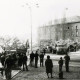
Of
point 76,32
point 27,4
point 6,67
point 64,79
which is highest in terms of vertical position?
point 27,4

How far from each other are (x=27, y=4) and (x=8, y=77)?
28447 millimetres

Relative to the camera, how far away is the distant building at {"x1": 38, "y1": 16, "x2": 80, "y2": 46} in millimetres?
72062

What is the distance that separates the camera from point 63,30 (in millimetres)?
75562

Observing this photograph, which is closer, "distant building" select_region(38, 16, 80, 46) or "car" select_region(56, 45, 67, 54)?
"car" select_region(56, 45, 67, 54)

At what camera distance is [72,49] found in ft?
154

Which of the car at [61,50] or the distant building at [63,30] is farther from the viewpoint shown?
the distant building at [63,30]

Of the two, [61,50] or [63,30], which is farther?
[63,30]

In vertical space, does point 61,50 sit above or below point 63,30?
below

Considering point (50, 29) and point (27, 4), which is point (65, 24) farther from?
point (27, 4)

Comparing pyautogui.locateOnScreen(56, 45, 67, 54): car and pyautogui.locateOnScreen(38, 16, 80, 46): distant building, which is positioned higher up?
pyautogui.locateOnScreen(38, 16, 80, 46): distant building

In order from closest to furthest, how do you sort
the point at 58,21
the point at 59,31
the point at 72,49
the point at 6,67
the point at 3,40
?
the point at 6,67 → the point at 72,49 → the point at 3,40 → the point at 59,31 → the point at 58,21

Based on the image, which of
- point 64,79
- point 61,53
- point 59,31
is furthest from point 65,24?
point 64,79

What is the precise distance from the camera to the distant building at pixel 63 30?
7206 centimetres

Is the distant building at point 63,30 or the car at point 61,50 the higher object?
the distant building at point 63,30
